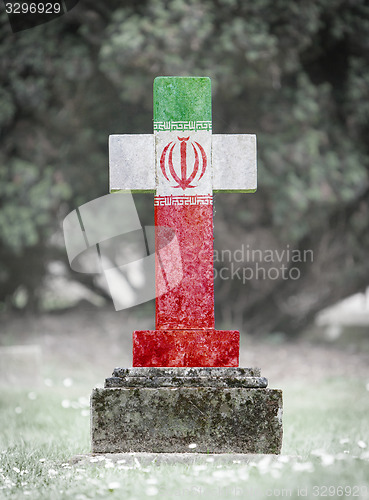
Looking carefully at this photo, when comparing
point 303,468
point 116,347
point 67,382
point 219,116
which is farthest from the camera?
point 116,347

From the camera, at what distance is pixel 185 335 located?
12.3 feet

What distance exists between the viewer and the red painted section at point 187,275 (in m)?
3.83

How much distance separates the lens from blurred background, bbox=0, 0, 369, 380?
8.05 metres

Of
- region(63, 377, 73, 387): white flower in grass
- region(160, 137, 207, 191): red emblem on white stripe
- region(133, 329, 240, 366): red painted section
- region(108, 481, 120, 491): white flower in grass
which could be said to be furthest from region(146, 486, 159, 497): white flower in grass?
region(63, 377, 73, 387): white flower in grass

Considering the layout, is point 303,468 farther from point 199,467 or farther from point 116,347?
point 116,347

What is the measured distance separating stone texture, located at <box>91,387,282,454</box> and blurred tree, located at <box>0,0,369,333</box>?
5419 mm

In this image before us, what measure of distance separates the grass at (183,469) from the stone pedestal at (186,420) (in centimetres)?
15

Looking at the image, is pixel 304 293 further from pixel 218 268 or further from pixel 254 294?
pixel 218 268

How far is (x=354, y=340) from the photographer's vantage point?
429 inches

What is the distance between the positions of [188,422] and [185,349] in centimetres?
46

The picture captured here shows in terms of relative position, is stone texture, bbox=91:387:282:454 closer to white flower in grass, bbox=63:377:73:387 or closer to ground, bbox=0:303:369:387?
white flower in grass, bbox=63:377:73:387

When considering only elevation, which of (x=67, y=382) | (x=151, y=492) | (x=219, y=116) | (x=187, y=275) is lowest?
(x=151, y=492)

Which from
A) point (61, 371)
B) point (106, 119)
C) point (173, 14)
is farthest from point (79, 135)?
point (61, 371)

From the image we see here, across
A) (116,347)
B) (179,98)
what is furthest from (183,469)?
(116,347)
